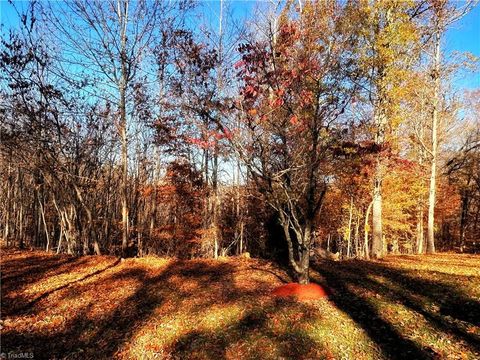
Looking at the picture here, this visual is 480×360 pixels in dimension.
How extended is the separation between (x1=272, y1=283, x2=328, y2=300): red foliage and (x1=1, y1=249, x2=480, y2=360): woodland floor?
0.21 m

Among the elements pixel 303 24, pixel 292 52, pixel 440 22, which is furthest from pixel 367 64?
pixel 440 22

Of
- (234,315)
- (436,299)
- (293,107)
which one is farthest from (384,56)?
(234,315)

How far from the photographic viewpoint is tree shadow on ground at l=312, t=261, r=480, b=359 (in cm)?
505

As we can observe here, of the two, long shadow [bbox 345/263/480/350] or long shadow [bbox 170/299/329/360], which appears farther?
long shadow [bbox 345/263/480/350]

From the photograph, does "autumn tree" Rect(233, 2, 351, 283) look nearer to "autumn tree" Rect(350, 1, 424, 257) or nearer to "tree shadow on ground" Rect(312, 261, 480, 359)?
"tree shadow on ground" Rect(312, 261, 480, 359)

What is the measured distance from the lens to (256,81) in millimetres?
7043

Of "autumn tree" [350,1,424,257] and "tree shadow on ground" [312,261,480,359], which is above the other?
"autumn tree" [350,1,424,257]

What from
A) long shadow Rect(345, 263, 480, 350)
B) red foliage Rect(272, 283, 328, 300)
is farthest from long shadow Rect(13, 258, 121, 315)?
long shadow Rect(345, 263, 480, 350)

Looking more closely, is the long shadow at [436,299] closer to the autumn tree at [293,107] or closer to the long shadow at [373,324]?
the long shadow at [373,324]

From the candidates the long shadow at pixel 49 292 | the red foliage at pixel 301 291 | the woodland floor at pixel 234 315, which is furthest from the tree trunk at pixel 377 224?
the long shadow at pixel 49 292

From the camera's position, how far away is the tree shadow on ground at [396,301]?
505cm

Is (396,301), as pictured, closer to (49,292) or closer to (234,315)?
(234,315)

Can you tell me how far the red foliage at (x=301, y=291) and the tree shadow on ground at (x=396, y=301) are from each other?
0.35m

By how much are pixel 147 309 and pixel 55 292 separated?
249cm
